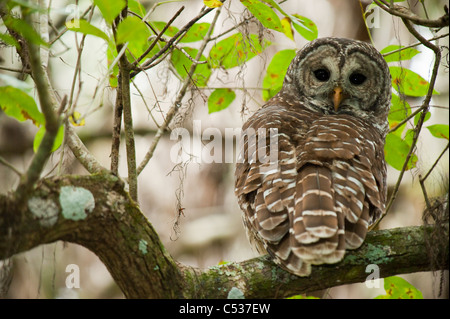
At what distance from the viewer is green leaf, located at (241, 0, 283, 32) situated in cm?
237

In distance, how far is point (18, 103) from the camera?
1.71 meters

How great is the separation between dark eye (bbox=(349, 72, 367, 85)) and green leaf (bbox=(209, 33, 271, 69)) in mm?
874

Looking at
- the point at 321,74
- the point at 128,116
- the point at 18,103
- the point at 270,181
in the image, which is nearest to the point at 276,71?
the point at 321,74

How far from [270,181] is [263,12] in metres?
0.80

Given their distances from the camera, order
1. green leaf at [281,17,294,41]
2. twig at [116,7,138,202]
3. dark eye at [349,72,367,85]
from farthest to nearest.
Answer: dark eye at [349,72,367,85] < green leaf at [281,17,294,41] < twig at [116,7,138,202]

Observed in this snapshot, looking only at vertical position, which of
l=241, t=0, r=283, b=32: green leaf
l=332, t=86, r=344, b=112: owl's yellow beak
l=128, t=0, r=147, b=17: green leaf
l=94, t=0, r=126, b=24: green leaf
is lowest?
l=94, t=0, r=126, b=24: green leaf

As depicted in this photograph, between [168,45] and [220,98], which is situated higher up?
[220,98]

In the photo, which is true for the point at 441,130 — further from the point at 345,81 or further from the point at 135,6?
the point at 135,6

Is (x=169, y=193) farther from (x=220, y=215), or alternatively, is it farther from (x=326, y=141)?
(x=326, y=141)

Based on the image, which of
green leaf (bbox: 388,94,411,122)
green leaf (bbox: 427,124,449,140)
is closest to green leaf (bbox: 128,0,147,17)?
green leaf (bbox: 388,94,411,122)

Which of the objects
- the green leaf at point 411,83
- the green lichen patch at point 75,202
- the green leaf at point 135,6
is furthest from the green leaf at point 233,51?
the green lichen patch at point 75,202

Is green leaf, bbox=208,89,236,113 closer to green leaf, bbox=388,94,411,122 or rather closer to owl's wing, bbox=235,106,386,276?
owl's wing, bbox=235,106,386,276

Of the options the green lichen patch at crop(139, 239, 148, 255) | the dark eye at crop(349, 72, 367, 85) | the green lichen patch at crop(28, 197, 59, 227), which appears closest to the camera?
the green lichen patch at crop(28, 197, 59, 227)
